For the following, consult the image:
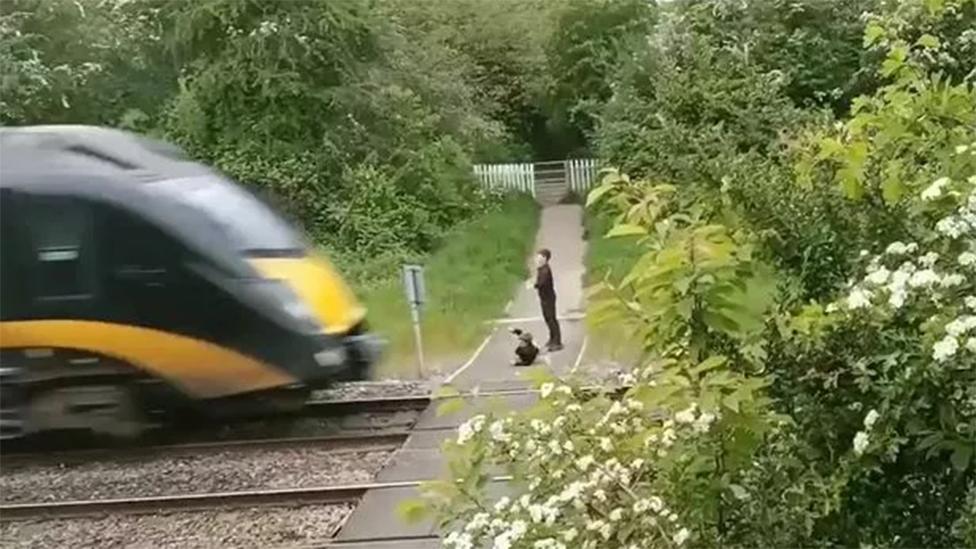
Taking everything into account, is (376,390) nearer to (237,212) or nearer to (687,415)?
(237,212)

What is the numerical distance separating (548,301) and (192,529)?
723mm

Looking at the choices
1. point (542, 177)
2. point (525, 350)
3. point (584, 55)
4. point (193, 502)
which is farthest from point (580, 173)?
point (193, 502)

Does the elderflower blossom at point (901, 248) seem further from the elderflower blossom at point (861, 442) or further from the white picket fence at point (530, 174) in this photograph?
the white picket fence at point (530, 174)

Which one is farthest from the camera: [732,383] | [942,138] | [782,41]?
[782,41]

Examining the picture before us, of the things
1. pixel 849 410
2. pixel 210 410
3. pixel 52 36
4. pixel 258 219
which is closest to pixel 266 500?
pixel 210 410

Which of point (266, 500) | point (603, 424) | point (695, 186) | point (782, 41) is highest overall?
point (782, 41)

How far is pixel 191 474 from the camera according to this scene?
230 cm

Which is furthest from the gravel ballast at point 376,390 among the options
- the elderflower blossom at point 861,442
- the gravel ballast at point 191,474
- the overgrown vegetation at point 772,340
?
the elderflower blossom at point 861,442

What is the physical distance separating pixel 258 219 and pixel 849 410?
0.85m

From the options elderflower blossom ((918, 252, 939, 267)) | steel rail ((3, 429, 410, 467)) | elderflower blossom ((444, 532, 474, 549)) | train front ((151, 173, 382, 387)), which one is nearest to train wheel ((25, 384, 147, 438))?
steel rail ((3, 429, 410, 467))

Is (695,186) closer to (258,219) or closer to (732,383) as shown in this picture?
(732,383)

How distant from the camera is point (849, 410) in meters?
1.86

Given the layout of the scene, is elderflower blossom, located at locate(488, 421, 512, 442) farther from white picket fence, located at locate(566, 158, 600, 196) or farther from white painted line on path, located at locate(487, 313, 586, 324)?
white picket fence, located at locate(566, 158, 600, 196)

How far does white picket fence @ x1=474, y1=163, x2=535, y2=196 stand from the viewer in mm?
2111
